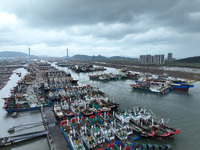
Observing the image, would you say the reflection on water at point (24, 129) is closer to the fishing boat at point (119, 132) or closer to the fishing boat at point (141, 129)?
the fishing boat at point (119, 132)

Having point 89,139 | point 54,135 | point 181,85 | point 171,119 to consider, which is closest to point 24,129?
point 54,135

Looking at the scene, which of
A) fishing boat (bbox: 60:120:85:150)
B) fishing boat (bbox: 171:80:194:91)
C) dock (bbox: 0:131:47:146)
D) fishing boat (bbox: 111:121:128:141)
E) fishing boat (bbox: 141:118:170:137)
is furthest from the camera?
fishing boat (bbox: 171:80:194:91)

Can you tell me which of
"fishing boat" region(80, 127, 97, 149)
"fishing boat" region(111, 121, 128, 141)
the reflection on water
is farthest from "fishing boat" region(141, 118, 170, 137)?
the reflection on water

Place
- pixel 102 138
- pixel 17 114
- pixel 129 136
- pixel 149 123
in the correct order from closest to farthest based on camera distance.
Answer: pixel 102 138 → pixel 129 136 → pixel 149 123 → pixel 17 114

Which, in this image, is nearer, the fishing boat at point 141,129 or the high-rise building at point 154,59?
the fishing boat at point 141,129

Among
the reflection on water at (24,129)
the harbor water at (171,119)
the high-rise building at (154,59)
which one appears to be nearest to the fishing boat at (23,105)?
the reflection on water at (24,129)

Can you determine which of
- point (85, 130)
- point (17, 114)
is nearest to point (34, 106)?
point (17, 114)

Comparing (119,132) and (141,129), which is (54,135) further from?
(141,129)

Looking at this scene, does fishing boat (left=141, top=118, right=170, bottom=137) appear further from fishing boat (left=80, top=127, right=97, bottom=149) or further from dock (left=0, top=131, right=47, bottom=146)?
dock (left=0, top=131, right=47, bottom=146)

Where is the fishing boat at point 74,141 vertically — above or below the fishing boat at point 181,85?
below

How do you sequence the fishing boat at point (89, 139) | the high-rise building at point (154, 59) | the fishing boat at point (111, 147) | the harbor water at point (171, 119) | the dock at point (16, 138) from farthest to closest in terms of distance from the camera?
the high-rise building at point (154, 59) < the harbor water at point (171, 119) < the dock at point (16, 138) < the fishing boat at point (89, 139) < the fishing boat at point (111, 147)

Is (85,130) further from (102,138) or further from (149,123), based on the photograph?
(149,123)
